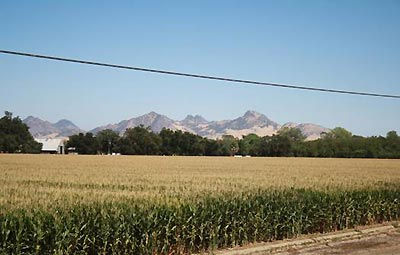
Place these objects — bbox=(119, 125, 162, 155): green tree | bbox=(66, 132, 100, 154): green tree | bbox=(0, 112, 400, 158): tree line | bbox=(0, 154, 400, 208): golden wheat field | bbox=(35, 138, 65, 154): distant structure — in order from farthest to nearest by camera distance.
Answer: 1. bbox=(35, 138, 65, 154): distant structure
2. bbox=(66, 132, 100, 154): green tree
3. bbox=(119, 125, 162, 155): green tree
4. bbox=(0, 112, 400, 158): tree line
5. bbox=(0, 154, 400, 208): golden wheat field

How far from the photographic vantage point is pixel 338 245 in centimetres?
1368

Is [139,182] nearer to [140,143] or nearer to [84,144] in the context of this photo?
[140,143]

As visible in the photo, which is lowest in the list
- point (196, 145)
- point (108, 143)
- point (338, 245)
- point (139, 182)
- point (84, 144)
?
point (338, 245)

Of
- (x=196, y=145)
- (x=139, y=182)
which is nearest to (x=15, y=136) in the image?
(x=196, y=145)

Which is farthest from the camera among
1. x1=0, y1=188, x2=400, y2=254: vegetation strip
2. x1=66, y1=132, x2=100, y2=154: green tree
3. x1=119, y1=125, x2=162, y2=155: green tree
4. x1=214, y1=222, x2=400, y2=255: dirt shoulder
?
x1=66, y1=132, x2=100, y2=154: green tree

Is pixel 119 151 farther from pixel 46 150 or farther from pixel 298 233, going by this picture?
pixel 298 233

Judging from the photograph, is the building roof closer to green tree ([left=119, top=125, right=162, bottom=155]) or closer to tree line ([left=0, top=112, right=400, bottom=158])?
tree line ([left=0, top=112, right=400, bottom=158])

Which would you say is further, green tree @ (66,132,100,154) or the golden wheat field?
green tree @ (66,132,100,154)

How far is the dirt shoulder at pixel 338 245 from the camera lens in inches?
496

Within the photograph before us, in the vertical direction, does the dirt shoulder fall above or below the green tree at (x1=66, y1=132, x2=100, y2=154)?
below

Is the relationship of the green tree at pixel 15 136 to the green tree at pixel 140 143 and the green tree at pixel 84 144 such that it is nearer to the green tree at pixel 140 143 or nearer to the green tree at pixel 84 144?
the green tree at pixel 84 144

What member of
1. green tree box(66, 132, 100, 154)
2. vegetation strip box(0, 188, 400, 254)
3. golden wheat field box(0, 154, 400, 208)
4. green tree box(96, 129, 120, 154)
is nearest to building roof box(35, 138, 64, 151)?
green tree box(96, 129, 120, 154)

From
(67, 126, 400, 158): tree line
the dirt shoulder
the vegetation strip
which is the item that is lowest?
the dirt shoulder

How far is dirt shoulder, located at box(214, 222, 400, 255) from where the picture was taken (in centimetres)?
1259
